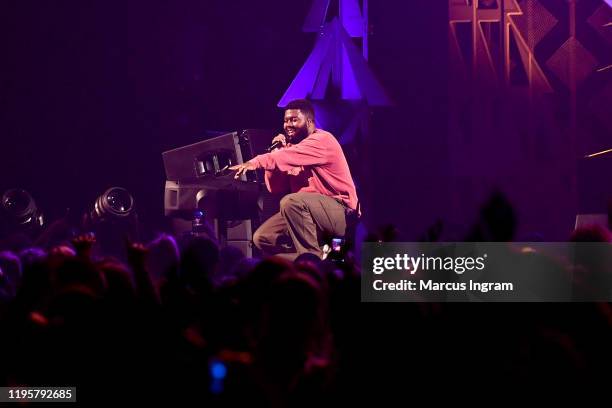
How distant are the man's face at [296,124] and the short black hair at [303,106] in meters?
0.03

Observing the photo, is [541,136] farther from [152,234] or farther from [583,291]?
[583,291]

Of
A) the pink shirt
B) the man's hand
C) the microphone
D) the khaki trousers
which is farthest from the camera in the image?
the microphone

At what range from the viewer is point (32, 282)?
2.59m

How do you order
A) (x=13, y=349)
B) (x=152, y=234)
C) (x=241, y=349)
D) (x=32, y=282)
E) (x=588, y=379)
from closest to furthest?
(x=588, y=379), (x=241, y=349), (x=13, y=349), (x=32, y=282), (x=152, y=234)

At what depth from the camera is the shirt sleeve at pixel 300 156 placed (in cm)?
644

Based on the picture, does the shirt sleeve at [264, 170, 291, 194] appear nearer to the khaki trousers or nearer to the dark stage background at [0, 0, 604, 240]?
the khaki trousers

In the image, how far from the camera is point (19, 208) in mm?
7582

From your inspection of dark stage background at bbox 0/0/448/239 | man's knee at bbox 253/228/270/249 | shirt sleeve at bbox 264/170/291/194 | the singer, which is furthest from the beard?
dark stage background at bbox 0/0/448/239

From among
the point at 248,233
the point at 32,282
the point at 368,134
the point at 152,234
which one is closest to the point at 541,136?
the point at 368,134

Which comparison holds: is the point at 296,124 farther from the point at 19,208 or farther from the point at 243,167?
the point at 19,208

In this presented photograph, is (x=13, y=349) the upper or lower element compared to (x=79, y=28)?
lower

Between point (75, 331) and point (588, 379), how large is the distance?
52.5 inches

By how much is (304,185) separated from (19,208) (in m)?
2.84

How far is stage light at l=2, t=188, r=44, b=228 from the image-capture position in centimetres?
750
